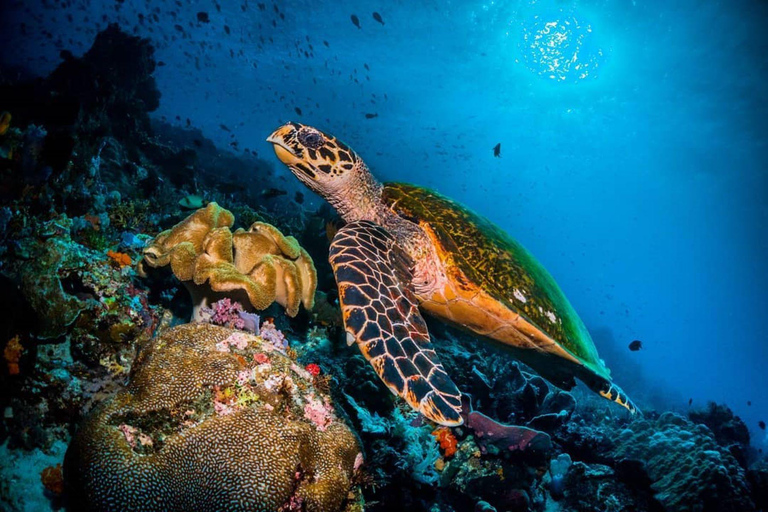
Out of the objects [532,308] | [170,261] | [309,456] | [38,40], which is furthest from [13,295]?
[38,40]

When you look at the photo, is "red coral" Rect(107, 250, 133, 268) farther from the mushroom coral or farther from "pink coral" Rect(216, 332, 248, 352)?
"pink coral" Rect(216, 332, 248, 352)

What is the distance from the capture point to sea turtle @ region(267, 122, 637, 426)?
2.93m

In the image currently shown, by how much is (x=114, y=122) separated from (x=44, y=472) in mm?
11070

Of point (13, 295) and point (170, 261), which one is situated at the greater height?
point (170, 261)

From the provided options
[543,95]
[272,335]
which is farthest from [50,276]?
[543,95]

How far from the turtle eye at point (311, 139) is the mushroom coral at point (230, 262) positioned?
3.65 feet

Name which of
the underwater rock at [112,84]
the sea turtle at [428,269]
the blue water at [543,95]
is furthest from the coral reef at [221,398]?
the blue water at [543,95]

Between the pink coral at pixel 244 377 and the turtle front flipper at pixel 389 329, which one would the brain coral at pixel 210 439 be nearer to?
the pink coral at pixel 244 377

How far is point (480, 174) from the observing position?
79.6 meters

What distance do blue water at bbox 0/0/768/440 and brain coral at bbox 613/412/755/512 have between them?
16483mm

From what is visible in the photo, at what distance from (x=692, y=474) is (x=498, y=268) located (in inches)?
132

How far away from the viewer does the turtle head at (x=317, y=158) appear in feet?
12.7

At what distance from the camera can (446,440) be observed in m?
3.73

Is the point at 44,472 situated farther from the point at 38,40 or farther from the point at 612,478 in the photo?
the point at 38,40
